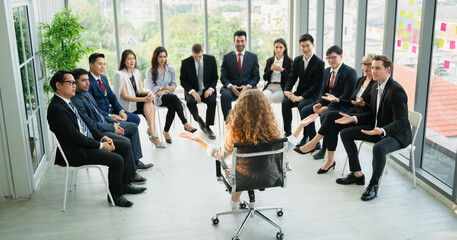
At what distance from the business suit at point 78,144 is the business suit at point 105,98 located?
847 millimetres

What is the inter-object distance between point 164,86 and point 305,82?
6.74 feet

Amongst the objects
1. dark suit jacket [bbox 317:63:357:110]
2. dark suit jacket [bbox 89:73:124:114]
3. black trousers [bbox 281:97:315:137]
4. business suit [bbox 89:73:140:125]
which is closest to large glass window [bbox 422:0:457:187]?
dark suit jacket [bbox 317:63:357:110]

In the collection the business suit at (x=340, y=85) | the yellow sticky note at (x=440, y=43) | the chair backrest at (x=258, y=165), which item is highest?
the yellow sticky note at (x=440, y=43)

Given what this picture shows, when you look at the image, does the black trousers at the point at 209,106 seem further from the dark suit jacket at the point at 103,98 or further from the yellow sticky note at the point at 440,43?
the yellow sticky note at the point at 440,43

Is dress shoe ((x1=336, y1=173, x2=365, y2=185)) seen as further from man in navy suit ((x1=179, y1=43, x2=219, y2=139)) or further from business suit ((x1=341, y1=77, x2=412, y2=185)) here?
man in navy suit ((x1=179, y1=43, x2=219, y2=139))

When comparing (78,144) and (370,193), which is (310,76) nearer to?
(370,193)

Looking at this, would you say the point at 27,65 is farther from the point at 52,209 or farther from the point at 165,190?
the point at 165,190

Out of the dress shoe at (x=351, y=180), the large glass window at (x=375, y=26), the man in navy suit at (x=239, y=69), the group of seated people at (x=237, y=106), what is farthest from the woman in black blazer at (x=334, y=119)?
the man in navy suit at (x=239, y=69)

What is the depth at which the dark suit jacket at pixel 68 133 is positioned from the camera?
14.1 ft

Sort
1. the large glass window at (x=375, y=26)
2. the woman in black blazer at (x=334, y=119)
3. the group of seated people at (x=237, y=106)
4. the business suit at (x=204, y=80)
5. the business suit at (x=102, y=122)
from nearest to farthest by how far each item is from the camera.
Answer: the group of seated people at (x=237, y=106) → the business suit at (x=102, y=122) → the woman in black blazer at (x=334, y=119) → the large glass window at (x=375, y=26) → the business suit at (x=204, y=80)

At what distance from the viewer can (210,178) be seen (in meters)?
5.33

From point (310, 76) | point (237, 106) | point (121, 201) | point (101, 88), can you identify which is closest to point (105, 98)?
point (101, 88)

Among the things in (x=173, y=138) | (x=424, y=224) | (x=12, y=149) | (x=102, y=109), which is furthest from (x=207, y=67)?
(x=424, y=224)

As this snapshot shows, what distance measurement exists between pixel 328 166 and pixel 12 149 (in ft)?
11.3
